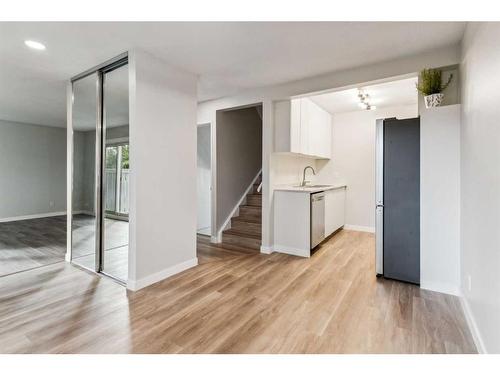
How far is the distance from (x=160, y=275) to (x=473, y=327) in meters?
2.85

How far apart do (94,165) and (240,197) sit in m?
2.62

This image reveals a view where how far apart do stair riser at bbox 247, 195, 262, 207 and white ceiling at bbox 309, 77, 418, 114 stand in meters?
2.06

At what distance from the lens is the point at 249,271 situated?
3207 mm

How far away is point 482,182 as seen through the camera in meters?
1.71

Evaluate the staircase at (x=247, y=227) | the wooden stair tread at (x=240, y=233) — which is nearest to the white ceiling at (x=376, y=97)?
the staircase at (x=247, y=227)

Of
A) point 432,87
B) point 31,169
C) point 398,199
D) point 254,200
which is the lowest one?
point 254,200

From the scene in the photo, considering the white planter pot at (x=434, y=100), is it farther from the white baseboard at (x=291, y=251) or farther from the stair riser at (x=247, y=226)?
the stair riser at (x=247, y=226)

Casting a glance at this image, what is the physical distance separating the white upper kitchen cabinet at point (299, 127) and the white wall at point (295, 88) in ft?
0.43

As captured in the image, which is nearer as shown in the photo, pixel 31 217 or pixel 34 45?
pixel 34 45

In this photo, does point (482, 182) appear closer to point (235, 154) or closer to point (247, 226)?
→ point (247, 226)

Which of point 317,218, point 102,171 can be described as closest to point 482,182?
point 317,218

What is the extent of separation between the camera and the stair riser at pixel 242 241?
431 centimetres
